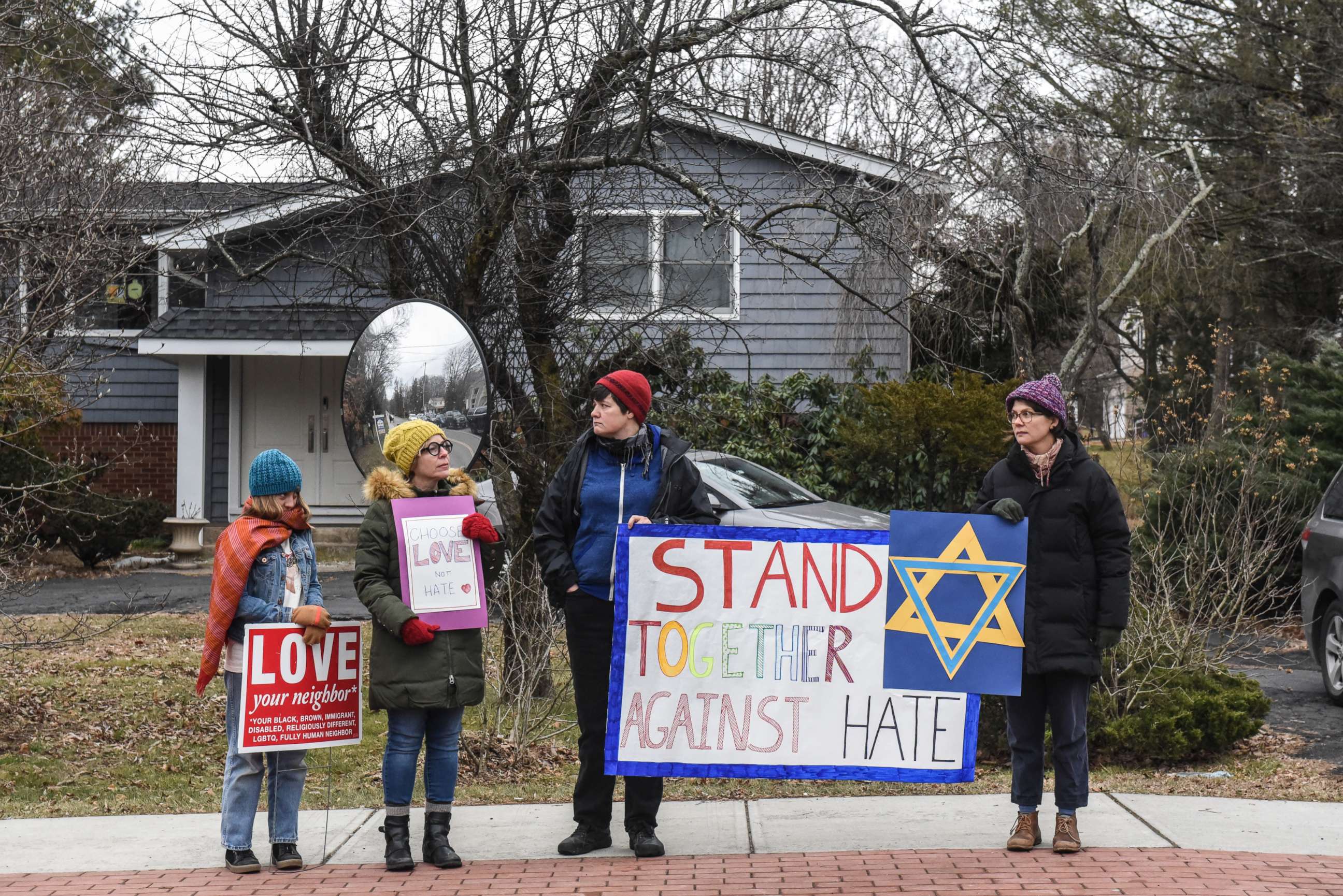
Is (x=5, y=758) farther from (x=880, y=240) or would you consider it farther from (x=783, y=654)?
(x=880, y=240)

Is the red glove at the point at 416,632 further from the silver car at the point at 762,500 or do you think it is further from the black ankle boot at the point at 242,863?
the silver car at the point at 762,500

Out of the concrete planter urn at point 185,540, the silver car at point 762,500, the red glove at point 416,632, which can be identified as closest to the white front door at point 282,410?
the concrete planter urn at point 185,540

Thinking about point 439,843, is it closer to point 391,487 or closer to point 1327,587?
point 391,487

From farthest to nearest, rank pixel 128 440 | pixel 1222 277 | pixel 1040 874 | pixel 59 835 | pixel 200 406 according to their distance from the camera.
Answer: pixel 1222 277
pixel 128 440
pixel 200 406
pixel 59 835
pixel 1040 874

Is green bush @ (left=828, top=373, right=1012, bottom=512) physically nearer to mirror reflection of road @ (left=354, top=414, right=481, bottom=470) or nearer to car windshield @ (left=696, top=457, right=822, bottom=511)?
car windshield @ (left=696, top=457, right=822, bottom=511)

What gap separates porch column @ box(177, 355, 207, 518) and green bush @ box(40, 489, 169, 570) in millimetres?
448

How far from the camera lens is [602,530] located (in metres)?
5.46

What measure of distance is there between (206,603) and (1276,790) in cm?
1129

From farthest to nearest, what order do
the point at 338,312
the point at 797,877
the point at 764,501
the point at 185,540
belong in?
the point at 185,540
the point at 764,501
the point at 338,312
the point at 797,877

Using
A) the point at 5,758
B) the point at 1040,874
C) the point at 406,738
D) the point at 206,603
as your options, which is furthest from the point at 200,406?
the point at 1040,874

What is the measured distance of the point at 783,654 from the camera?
556cm

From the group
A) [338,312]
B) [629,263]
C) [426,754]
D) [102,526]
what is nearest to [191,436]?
[102,526]

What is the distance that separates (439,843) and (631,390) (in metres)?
1.98

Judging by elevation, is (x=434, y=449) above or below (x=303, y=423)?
above
